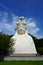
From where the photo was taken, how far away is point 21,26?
42.5 metres

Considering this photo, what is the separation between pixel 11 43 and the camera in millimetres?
38188

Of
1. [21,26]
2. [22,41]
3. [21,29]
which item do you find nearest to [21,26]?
[21,26]

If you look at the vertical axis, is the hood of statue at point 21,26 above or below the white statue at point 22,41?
above

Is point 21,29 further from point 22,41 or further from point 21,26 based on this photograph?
point 22,41

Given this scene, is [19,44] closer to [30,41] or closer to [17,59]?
[30,41]

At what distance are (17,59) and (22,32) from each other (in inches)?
357

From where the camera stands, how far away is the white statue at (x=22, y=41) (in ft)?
130

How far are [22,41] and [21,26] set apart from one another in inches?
139

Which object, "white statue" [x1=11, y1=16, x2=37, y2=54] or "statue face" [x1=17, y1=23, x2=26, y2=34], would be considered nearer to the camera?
"white statue" [x1=11, y1=16, x2=37, y2=54]

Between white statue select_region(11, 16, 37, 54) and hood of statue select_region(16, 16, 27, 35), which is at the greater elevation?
hood of statue select_region(16, 16, 27, 35)

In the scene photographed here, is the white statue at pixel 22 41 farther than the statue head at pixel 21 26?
No

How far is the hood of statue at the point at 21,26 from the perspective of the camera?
139 ft

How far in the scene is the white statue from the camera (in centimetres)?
3956

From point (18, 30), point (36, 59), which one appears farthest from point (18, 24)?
point (36, 59)
